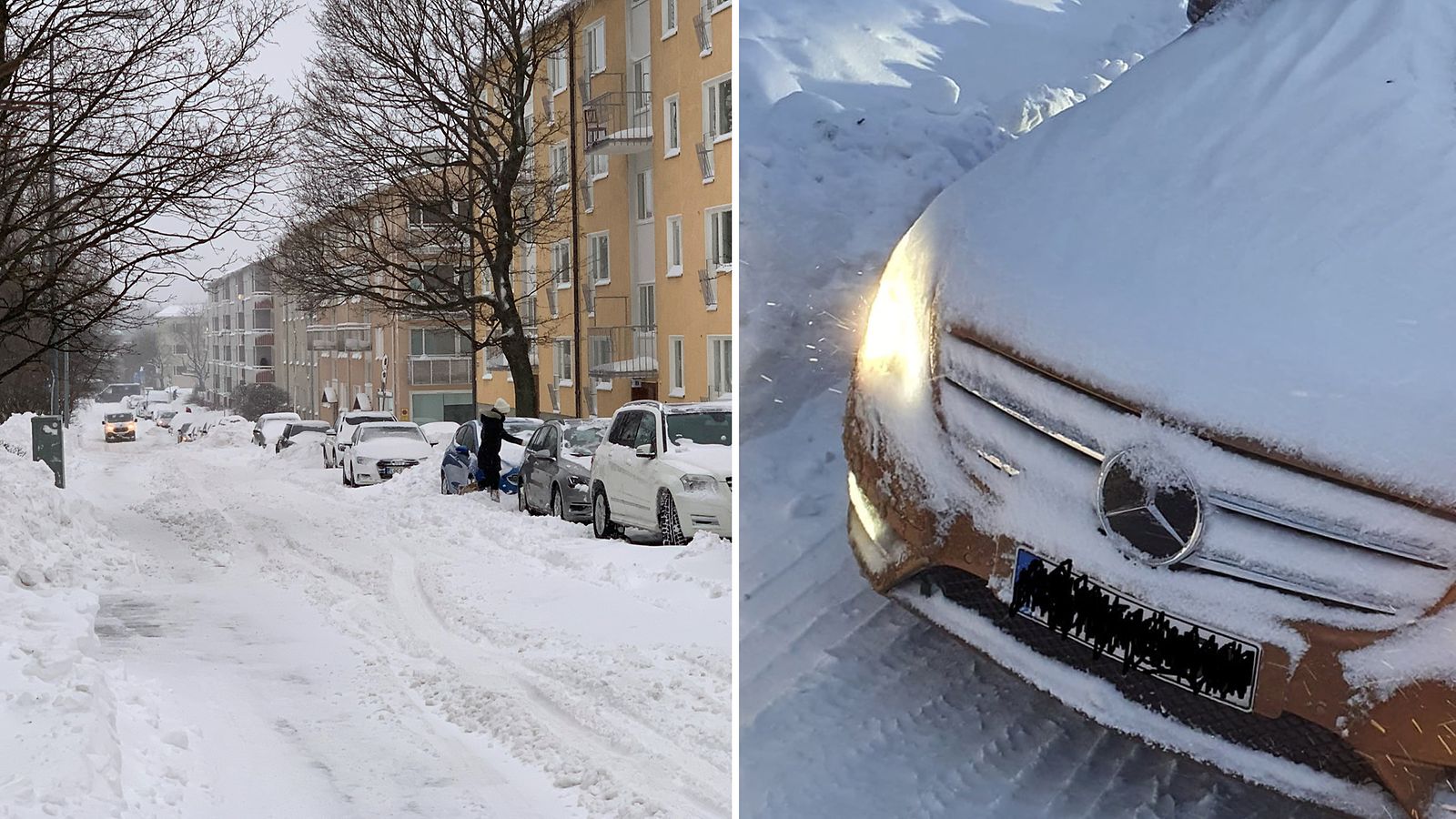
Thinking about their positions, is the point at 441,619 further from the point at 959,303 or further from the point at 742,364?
the point at 959,303

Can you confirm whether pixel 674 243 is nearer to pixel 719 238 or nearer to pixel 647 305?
pixel 647 305

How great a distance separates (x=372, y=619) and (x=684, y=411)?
128 centimetres

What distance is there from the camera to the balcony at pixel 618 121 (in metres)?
3.55

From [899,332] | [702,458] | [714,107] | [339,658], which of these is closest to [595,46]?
[702,458]

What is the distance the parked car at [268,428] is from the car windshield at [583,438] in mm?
1177

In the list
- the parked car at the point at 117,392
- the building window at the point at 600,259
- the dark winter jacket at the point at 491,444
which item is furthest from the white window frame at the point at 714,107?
the dark winter jacket at the point at 491,444

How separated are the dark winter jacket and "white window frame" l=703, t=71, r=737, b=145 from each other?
9.39 ft

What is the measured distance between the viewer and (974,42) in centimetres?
188

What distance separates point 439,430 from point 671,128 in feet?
9.40

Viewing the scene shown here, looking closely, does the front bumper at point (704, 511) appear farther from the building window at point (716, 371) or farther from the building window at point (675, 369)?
the building window at point (716, 371)

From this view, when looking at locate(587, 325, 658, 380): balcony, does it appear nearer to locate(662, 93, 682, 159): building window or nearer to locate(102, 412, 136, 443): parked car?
locate(662, 93, 682, 159): building window

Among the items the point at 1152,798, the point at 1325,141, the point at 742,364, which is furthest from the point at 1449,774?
the point at 742,364

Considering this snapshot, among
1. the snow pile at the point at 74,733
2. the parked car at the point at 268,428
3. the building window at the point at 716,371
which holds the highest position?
the building window at the point at 716,371

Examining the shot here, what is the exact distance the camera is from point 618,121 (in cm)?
375
